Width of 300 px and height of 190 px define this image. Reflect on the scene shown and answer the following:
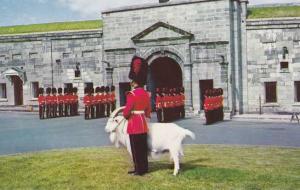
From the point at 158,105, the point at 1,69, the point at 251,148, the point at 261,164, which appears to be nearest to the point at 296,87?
the point at 158,105

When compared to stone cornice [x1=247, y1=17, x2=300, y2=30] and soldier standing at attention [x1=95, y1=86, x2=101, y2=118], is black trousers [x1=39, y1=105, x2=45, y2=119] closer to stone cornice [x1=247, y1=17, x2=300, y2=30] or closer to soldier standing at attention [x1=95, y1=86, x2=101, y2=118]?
soldier standing at attention [x1=95, y1=86, x2=101, y2=118]

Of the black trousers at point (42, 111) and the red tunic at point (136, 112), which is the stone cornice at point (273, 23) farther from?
the red tunic at point (136, 112)

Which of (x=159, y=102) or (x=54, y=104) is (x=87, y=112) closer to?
(x=54, y=104)

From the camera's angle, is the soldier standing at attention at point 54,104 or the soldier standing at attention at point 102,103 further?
the soldier standing at attention at point 54,104

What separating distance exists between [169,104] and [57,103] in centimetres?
773

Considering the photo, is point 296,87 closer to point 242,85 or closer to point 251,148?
point 242,85

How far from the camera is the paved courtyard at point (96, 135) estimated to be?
14969 millimetres

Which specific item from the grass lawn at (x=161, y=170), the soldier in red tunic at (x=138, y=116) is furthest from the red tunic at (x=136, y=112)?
the grass lawn at (x=161, y=170)

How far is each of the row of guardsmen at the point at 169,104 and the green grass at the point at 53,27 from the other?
11.7m

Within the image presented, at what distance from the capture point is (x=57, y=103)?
2652 centimetres

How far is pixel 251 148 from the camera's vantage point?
1327 cm

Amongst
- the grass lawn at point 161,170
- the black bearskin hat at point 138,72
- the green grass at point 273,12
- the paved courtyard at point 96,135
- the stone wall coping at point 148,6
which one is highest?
the stone wall coping at point 148,6

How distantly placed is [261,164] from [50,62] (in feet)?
81.4

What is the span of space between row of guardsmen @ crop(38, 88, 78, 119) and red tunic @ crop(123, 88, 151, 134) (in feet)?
57.1
